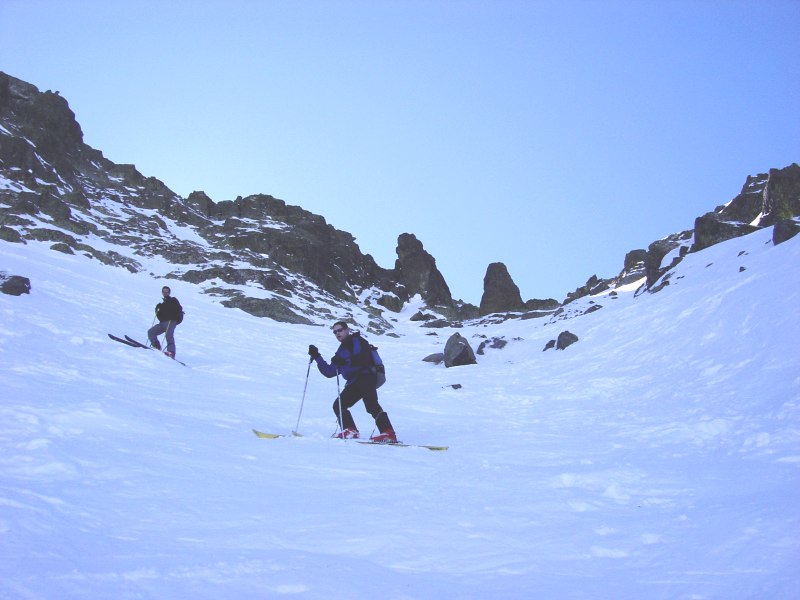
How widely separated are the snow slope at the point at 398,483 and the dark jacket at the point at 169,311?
1.39 m

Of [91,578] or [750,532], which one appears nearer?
[91,578]

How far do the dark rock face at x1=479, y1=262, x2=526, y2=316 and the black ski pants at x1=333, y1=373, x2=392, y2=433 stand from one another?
104458 mm

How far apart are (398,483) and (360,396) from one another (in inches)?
126

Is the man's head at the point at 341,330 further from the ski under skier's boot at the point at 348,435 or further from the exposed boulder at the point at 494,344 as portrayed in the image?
the exposed boulder at the point at 494,344

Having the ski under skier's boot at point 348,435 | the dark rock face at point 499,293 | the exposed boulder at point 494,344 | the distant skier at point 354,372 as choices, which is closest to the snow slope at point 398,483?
the ski under skier's boot at point 348,435

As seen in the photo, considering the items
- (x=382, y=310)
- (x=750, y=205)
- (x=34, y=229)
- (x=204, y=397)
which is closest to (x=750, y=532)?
(x=204, y=397)

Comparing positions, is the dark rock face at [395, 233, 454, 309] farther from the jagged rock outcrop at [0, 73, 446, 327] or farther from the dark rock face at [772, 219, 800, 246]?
the dark rock face at [772, 219, 800, 246]

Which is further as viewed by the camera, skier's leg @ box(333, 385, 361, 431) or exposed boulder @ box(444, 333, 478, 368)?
exposed boulder @ box(444, 333, 478, 368)

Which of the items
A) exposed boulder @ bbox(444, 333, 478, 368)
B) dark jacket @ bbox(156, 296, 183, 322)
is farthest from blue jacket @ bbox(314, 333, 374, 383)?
exposed boulder @ bbox(444, 333, 478, 368)

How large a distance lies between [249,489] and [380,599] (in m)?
2.10

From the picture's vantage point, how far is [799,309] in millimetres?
9984

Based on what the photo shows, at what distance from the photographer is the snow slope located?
2.74 m

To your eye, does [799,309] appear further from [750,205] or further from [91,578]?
[750,205]

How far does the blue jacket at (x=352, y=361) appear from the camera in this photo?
26.6 ft
